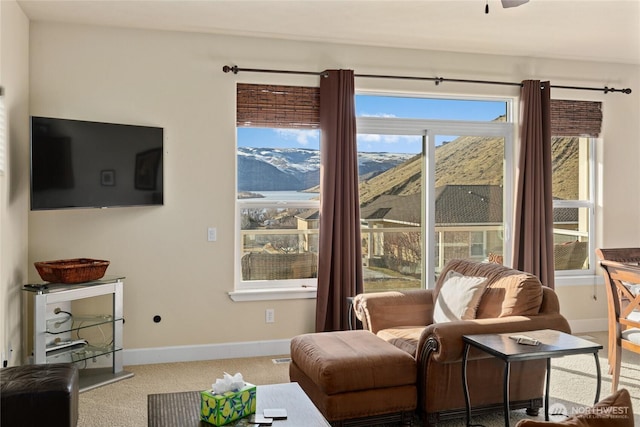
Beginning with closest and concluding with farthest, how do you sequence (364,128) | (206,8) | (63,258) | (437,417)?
1. (437,417)
2. (206,8)
3. (63,258)
4. (364,128)

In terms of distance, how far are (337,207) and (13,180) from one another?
2.41m

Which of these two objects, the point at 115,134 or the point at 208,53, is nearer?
the point at 115,134

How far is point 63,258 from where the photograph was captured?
172 inches

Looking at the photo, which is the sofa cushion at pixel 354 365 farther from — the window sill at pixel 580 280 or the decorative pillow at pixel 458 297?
the window sill at pixel 580 280

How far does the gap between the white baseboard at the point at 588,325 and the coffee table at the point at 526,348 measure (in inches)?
106

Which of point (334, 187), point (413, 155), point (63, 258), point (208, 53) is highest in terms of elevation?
point (208, 53)

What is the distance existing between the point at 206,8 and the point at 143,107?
3.18 feet

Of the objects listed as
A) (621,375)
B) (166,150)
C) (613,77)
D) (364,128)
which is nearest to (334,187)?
(364,128)

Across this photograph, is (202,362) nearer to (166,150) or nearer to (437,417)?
(166,150)

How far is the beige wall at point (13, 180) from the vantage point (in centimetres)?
366

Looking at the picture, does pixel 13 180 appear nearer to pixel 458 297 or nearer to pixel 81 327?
pixel 81 327


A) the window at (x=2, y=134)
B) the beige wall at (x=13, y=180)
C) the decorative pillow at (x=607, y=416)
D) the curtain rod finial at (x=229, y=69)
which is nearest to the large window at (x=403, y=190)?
the curtain rod finial at (x=229, y=69)

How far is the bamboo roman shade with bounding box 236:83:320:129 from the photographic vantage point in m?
4.75

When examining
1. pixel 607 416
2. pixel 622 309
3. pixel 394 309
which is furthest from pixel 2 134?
pixel 622 309
